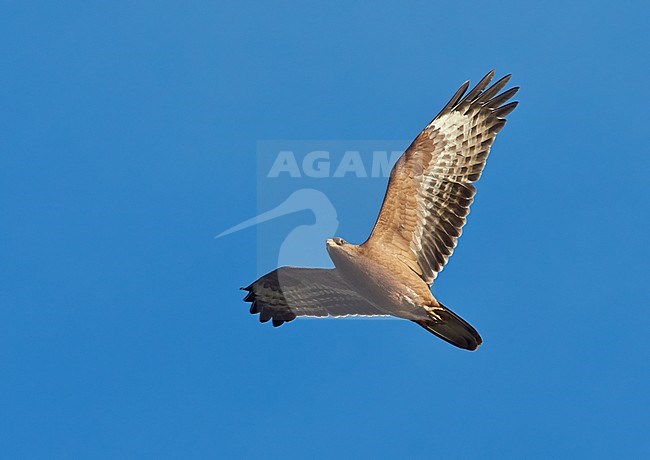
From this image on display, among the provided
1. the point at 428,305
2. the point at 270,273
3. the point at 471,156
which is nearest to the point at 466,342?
the point at 428,305

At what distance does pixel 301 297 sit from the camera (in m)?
15.1

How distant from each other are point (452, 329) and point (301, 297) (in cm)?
328

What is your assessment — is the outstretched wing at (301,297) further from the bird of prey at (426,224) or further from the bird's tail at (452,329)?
the bird's tail at (452,329)

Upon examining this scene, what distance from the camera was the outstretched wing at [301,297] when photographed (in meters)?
14.4

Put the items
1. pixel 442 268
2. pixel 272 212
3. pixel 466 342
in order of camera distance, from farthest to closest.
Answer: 1. pixel 272 212
2. pixel 442 268
3. pixel 466 342

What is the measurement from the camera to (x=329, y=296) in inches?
582

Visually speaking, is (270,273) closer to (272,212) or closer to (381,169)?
(272,212)

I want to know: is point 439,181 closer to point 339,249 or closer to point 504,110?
point 504,110

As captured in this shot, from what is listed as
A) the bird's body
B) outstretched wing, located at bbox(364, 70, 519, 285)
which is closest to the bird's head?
the bird's body

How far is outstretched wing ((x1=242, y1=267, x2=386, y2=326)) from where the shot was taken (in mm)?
14375

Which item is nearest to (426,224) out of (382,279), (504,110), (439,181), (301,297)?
(439,181)

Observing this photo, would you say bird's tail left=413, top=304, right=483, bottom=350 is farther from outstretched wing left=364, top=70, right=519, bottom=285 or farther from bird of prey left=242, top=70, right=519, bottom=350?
outstretched wing left=364, top=70, right=519, bottom=285

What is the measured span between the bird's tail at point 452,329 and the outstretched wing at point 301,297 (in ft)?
4.94

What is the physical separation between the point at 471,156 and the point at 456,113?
0.69 meters
